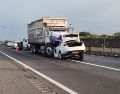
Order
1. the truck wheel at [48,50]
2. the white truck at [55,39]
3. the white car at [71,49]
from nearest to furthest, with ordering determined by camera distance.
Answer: the white car at [71,49]
the white truck at [55,39]
the truck wheel at [48,50]

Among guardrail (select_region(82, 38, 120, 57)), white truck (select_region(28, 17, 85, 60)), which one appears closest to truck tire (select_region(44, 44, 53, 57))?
white truck (select_region(28, 17, 85, 60))

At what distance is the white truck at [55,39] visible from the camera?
34094mm

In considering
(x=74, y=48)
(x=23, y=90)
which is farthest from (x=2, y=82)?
(x=74, y=48)

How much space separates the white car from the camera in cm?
3384

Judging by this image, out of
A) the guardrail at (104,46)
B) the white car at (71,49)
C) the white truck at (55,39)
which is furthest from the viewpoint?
the guardrail at (104,46)

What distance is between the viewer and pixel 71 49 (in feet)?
111

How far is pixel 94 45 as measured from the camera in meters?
54.5

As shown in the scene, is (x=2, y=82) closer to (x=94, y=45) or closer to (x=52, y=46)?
(x=52, y=46)

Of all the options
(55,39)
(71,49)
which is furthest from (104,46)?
(71,49)

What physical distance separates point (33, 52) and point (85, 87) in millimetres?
33731

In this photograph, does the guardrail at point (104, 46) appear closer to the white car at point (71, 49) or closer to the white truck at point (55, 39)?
the white truck at point (55, 39)

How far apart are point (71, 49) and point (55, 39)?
3.12 meters

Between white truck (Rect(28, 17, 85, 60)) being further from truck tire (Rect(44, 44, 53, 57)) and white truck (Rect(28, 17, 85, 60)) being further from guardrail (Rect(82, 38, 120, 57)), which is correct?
guardrail (Rect(82, 38, 120, 57))

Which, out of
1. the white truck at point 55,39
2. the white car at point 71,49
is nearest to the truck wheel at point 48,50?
the white truck at point 55,39
